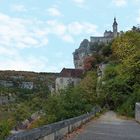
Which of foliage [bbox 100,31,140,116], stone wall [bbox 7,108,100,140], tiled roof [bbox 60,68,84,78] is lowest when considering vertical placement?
stone wall [bbox 7,108,100,140]

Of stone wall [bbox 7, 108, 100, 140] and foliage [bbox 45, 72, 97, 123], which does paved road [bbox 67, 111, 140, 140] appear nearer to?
stone wall [bbox 7, 108, 100, 140]

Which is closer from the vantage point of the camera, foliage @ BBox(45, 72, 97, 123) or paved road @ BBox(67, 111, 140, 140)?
paved road @ BBox(67, 111, 140, 140)

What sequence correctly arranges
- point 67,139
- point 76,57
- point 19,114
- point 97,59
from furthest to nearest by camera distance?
point 76,57, point 97,59, point 19,114, point 67,139

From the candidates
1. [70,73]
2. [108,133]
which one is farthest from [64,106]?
[70,73]

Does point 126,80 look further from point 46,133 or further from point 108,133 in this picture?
point 46,133

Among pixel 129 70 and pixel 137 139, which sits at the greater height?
pixel 129 70

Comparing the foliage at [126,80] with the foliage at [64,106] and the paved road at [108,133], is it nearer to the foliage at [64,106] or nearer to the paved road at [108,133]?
the foliage at [64,106]

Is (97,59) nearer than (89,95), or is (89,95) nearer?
(89,95)

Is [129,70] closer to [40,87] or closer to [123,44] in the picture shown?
[123,44]

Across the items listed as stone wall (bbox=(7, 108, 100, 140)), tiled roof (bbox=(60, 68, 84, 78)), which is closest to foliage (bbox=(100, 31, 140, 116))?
stone wall (bbox=(7, 108, 100, 140))

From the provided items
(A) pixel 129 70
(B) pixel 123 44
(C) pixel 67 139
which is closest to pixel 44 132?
(C) pixel 67 139

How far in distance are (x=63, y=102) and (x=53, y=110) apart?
3.54 ft

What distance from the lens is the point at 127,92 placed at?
191 ft

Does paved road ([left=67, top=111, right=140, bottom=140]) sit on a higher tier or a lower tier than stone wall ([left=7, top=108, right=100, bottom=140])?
lower
